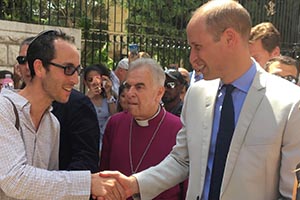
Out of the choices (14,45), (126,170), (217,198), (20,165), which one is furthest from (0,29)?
(217,198)

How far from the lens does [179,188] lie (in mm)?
3562

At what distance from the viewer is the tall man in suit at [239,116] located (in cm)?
228

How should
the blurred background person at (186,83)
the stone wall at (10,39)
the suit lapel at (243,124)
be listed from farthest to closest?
1. the stone wall at (10,39)
2. the blurred background person at (186,83)
3. the suit lapel at (243,124)

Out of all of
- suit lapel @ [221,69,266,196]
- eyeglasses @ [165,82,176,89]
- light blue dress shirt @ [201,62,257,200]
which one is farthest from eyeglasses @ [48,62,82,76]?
eyeglasses @ [165,82,176,89]

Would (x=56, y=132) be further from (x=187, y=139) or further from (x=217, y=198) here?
(x=217, y=198)

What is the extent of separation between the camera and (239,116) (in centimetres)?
240

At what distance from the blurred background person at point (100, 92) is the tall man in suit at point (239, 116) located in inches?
116

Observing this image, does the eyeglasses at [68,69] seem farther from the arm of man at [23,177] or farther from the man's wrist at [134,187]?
the man's wrist at [134,187]

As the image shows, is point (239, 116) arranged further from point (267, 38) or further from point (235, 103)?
point (267, 38)

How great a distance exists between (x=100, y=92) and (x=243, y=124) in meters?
3.47

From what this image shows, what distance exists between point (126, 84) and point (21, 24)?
12.5 feet

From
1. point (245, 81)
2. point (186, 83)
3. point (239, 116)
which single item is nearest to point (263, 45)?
point (186, 83)

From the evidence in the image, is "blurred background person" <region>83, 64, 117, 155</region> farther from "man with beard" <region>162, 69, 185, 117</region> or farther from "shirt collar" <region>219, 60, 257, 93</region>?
"shirt collar" <region>219, 60, 257, 93</region>

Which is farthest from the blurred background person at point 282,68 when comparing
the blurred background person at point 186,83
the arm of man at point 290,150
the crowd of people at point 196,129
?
the arm of man at point 290,150
